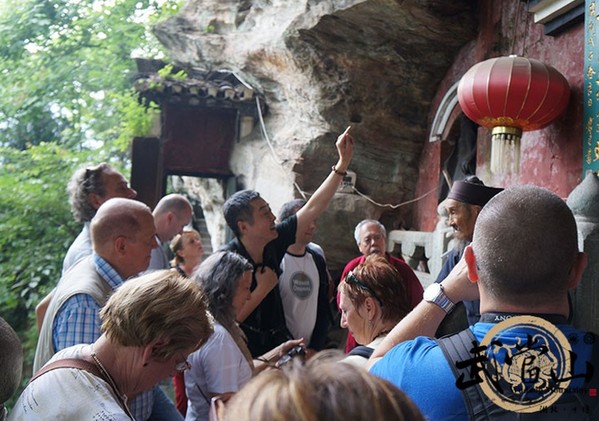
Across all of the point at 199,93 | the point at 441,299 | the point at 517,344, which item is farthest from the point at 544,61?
the point at 199,93

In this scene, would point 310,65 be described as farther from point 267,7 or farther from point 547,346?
point 547,346

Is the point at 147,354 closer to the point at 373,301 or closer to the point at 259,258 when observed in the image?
the point at 373,301

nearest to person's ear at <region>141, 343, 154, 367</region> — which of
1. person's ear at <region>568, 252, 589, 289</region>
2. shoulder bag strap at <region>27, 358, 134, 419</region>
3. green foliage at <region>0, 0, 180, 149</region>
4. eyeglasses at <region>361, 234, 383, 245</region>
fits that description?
shoulder bag strap at <region>27, 358, 134, 419</region>

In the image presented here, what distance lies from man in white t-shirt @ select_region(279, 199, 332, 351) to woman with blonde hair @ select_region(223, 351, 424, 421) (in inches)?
114

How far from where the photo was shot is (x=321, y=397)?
0.73 meters

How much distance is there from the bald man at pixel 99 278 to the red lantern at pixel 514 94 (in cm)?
283

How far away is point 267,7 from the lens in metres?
6.95

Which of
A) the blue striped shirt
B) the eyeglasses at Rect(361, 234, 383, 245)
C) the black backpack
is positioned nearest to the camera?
the black backpack

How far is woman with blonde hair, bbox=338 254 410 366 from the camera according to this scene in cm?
203

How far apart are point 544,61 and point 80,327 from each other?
4.24m

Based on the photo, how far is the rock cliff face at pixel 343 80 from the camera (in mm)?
5887

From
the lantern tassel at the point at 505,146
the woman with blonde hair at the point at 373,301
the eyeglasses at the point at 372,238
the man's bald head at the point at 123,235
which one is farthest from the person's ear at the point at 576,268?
the lantern tassel at the point at 505,146

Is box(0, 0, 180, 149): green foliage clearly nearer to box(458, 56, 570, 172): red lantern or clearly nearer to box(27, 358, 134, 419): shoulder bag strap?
box(458, 56, 570, 172): red lantern

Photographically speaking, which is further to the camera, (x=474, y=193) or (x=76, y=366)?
(x=474, y=193)
